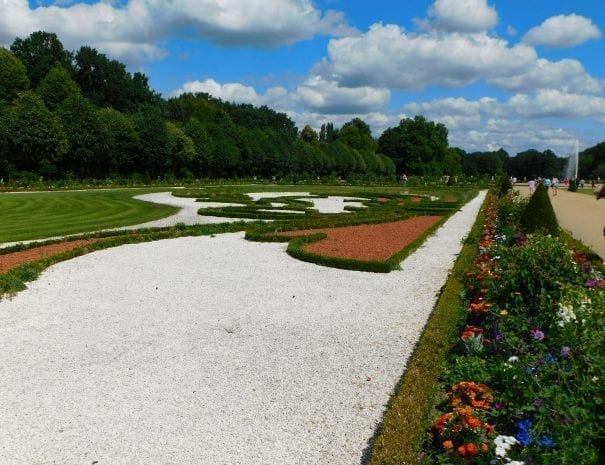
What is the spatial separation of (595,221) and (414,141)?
7779 cm

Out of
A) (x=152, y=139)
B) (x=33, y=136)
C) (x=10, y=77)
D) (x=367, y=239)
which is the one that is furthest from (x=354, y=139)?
(x=367, y=239)

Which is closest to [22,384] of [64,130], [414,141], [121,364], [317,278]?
[121,364]

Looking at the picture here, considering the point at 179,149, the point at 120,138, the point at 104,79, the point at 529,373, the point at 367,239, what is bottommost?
the point at 367,239

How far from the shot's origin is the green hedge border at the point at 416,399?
408 cm

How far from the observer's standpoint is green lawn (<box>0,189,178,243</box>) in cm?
1588

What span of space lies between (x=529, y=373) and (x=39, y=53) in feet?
235

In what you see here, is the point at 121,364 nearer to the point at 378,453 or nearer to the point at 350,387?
the point at 350,387

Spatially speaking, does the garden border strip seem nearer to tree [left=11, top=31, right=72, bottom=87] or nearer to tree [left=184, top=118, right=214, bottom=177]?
tree [left=184, top=118, right=214, bottom=177]

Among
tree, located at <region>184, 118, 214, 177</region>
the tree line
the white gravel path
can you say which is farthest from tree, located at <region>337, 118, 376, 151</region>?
the white gravel path

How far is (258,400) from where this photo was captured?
5223mm

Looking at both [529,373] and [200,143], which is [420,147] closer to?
[200,143]

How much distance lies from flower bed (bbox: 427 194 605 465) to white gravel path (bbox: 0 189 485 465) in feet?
2.75

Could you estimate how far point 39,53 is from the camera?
6334 centimetres

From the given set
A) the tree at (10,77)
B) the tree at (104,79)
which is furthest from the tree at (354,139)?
the tree at (10,77)
